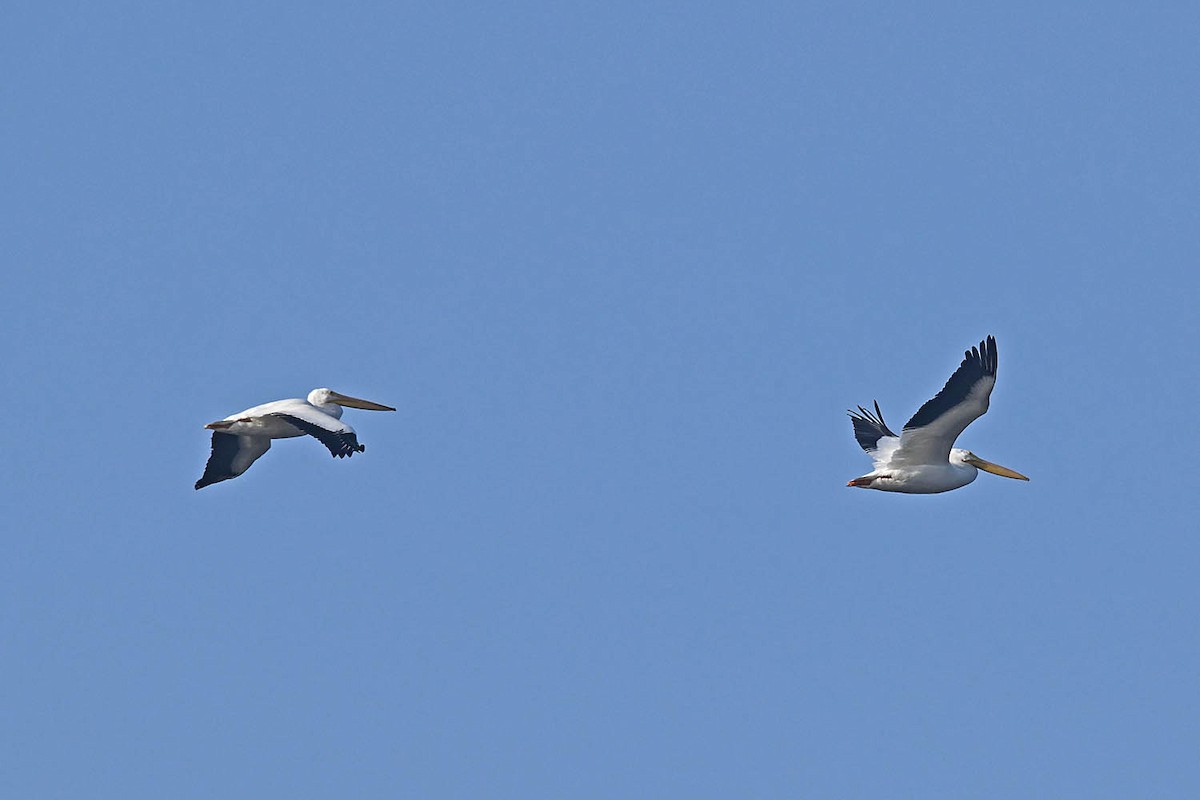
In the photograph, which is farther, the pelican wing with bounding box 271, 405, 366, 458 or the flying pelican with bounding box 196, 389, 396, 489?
the flying pelican with bounding box 196, 389, 396, 489

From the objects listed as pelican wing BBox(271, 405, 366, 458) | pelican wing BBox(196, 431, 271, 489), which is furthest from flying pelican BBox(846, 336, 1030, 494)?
pelican wing BBox(196, 431, 271, 489)

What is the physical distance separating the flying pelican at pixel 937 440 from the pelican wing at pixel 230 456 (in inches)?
299

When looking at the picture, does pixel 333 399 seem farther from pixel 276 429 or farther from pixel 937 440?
pixel 937 440

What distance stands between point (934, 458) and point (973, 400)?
62.6 inches

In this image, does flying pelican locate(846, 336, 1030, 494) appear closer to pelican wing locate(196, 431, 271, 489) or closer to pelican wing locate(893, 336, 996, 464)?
pelican wing locate(893, 336, 996, 464)

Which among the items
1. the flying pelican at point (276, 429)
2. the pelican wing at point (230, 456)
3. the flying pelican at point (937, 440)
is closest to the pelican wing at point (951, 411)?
the flying pelican at point (937, 440)

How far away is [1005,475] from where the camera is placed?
93.0ft

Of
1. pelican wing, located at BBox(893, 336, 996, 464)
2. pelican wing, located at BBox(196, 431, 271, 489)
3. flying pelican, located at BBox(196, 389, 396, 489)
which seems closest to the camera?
pelican wing, located at BBox(893, 336, 996, 464)

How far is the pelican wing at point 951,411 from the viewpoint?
→ 83.7ft

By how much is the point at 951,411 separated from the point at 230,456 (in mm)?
9419

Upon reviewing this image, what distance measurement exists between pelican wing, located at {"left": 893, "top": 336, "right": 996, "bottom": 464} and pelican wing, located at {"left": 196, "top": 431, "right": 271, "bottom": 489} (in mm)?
8203

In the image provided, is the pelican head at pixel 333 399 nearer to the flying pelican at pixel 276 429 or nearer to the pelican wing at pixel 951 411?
the flying pelican at pixel 276 429

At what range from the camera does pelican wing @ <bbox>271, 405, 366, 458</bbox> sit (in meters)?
25.8

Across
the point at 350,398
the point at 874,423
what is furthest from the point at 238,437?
the point at 874,423
